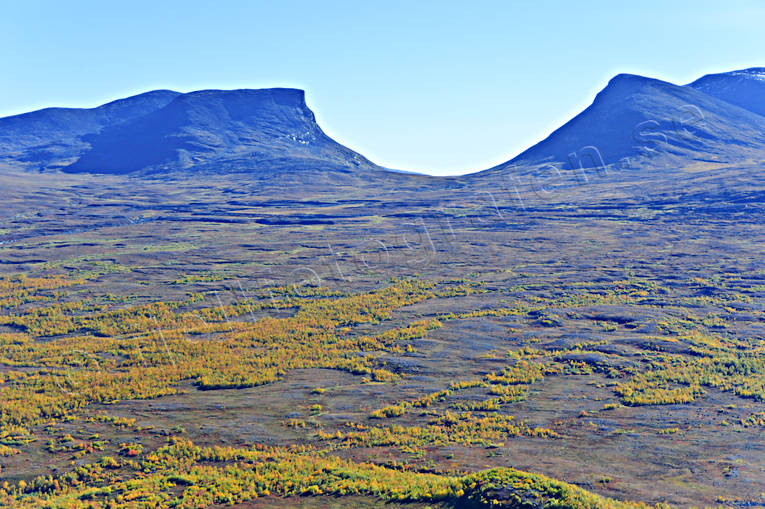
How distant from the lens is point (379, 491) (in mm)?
14711

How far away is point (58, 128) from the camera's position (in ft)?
544

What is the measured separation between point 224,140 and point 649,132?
110 meters

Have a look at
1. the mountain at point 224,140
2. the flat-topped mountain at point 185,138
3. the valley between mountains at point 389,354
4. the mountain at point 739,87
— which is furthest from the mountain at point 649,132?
the mountain at point 224,140

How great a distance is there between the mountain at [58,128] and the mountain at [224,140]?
5397 millimetres

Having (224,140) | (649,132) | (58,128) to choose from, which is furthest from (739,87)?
(58,128)

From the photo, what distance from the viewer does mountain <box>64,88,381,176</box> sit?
13788 centimetres

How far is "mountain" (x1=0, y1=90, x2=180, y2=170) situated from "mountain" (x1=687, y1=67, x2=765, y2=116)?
179013 mm

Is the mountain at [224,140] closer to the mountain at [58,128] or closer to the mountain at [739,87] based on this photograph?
the mountain at [58,128]

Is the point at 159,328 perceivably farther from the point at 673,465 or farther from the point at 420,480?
the point at 673,465

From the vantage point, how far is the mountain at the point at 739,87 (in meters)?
172

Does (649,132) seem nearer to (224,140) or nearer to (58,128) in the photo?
(224,140)

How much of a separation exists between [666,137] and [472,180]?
45725mm

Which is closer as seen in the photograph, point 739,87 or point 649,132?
point 649,132

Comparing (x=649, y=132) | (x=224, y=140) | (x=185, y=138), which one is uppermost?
(x=185, y=138)
